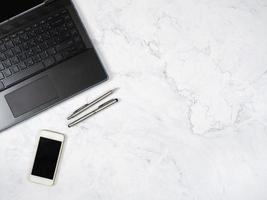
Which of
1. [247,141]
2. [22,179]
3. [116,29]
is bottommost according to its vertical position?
[247,141]

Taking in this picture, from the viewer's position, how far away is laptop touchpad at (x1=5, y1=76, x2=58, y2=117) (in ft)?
2.82

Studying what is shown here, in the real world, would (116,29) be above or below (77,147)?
above

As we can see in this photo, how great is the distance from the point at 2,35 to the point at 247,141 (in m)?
0.61

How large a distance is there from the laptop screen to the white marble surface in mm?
119

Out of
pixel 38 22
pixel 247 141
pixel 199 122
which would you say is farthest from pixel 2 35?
pixel 247 141

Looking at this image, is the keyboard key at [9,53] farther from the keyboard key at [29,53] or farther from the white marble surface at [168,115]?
the white marble surface at [168,115]

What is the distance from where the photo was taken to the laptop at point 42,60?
2.79 ft

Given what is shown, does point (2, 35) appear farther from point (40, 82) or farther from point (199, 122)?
point (199, 122)

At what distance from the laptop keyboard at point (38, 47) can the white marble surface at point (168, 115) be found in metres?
0.06

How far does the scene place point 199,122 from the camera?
886 millimetres

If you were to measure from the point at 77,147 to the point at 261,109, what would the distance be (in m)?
0.44

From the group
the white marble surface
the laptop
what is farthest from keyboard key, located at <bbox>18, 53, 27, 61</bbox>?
the white marble surface

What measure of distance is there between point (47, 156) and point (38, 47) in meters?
0.25

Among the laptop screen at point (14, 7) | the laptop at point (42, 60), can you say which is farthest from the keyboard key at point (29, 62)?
the laptop screen at point (14, 7)
